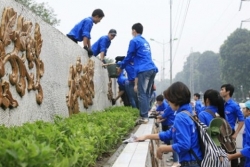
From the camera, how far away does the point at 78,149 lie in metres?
2.43

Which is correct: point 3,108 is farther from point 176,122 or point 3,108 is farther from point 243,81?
point 243,81

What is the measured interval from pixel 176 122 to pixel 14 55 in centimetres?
165

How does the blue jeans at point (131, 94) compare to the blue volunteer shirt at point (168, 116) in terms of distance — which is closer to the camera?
the blue volunteer shirt at point (168, 116)

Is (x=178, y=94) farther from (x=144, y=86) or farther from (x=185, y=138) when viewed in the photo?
(x=144, y=86)

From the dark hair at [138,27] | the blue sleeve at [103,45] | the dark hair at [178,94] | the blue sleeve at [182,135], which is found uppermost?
the dark hair at [138,27]

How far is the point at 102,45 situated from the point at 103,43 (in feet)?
0.30

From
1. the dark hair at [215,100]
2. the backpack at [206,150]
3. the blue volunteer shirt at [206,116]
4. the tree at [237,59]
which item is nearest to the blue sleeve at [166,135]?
the backpack at [206,150]

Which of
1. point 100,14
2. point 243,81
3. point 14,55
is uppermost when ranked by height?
point 100,14

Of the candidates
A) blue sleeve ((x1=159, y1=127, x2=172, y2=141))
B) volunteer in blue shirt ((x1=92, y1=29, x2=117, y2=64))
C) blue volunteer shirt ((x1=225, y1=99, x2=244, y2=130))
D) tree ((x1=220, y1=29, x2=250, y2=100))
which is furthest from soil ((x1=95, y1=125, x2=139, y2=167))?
tree ((x1=220, y1=29, x2=250, y2=100))

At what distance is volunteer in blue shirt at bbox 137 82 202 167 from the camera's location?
2.82 meters

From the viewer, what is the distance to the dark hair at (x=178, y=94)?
3.05 meters

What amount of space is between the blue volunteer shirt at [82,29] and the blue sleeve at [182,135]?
4.74m

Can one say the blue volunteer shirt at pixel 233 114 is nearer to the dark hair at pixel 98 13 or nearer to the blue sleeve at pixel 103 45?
the dark hair at pixel 98 13

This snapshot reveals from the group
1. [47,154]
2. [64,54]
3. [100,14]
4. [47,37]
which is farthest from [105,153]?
[100,14]
